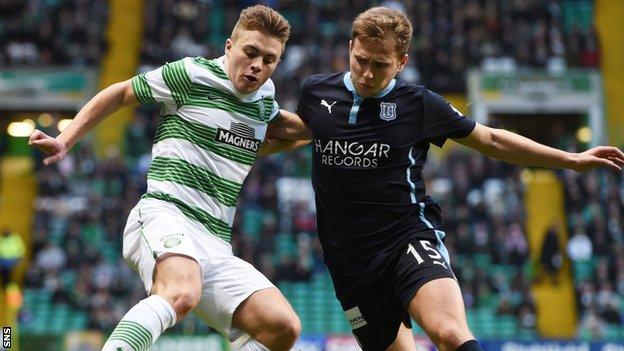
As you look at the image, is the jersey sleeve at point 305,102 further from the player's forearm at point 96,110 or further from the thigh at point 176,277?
the thigh at point 176,277

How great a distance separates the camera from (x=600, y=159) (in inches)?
222

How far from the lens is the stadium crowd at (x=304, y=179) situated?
17234 mm

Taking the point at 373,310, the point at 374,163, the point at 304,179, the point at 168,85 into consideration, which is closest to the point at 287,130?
the point at 374,163

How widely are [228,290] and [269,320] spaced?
258 millimetres

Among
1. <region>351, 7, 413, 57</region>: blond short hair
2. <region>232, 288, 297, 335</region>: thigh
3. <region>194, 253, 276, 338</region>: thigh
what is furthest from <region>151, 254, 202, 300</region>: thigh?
<region>351, 7, 413, 57</region>: blond short hair

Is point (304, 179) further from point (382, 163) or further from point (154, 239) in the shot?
point (154, 239)

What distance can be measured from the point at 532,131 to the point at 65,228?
420 inches

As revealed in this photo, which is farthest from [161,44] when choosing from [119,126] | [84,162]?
[84,162]

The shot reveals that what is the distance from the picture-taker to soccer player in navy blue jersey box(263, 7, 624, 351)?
547 centimetres

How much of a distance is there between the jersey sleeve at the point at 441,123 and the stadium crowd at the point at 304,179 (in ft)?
34.2

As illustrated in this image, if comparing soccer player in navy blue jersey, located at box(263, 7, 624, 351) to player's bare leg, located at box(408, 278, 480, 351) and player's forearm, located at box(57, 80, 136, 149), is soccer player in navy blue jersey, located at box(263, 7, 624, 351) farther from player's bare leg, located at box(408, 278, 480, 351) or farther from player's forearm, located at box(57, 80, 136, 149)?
player's forearm, located at box(57, 80, 136, 149)

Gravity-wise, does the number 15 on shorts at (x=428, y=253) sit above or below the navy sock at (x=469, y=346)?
above

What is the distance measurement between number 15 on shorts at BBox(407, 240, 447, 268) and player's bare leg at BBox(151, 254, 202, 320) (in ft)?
3.76

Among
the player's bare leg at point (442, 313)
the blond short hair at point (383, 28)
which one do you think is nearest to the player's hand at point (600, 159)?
the player's bare leg at point (442, 313)
